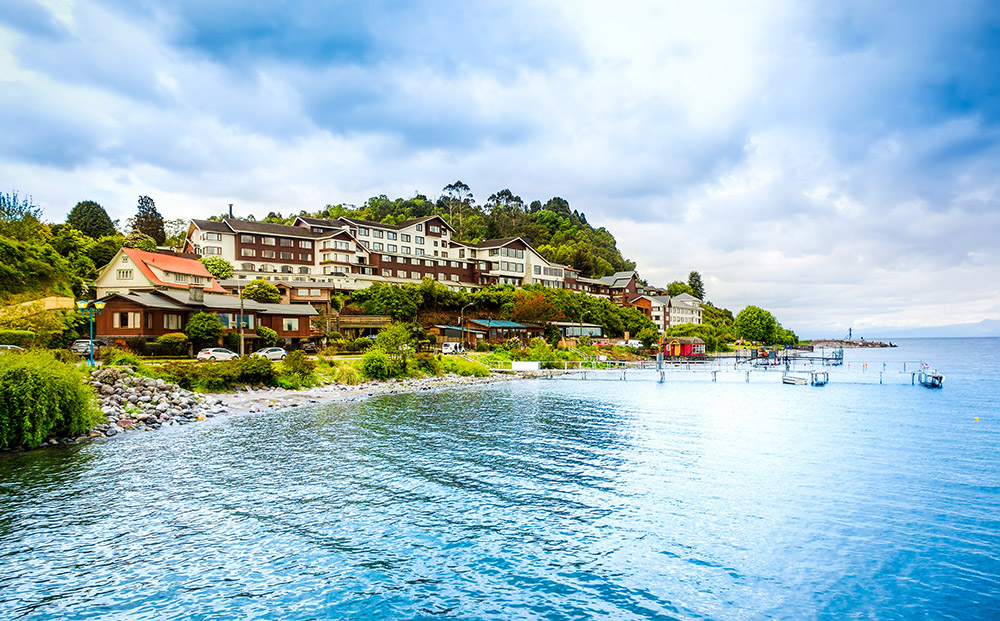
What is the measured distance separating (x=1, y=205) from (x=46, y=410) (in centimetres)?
7424

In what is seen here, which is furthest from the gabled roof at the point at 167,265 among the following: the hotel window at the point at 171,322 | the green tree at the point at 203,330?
the green tree at the point at 203,330

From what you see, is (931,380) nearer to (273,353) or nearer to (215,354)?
(273,353)

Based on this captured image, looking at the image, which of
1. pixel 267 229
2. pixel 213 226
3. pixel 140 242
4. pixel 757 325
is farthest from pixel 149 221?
pixel 757 325

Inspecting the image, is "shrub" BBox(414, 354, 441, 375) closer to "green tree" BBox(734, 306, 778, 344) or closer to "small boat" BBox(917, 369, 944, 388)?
"small boat" BBox(917, 369, 944, 388)

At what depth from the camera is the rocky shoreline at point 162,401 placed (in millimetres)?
26266

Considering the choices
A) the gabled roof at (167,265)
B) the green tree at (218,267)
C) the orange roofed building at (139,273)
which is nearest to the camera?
the orange roofed building at (139,273)

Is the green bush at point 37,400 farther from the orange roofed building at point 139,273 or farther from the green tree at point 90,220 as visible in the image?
the green tree at point 90,220

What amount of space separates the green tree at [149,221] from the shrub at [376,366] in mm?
67826

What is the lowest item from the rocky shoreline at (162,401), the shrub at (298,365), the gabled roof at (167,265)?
the rocky shoreline at (162,401)

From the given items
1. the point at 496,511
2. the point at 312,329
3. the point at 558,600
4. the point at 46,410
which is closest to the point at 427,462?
the point at 496,511

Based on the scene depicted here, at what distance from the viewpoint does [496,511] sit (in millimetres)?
15211

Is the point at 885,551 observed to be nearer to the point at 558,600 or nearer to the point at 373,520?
the point at 558,600

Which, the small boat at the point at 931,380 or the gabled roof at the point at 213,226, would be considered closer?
the small boat at the point at 931,380

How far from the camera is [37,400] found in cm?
2159
